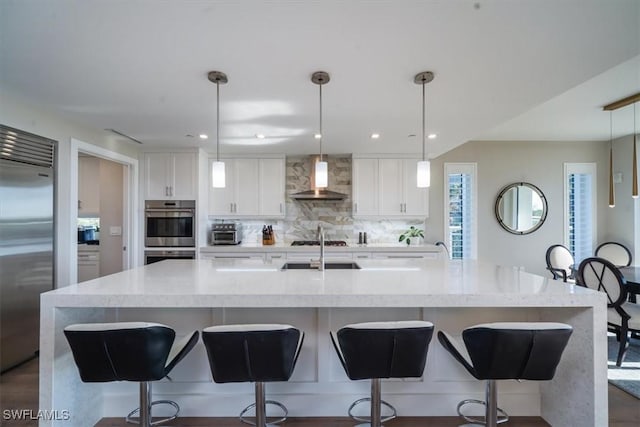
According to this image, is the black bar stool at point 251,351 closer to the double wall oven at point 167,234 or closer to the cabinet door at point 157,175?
the double wall oven at point 167,234

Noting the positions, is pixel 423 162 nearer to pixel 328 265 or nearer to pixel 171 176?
pixel 328 265

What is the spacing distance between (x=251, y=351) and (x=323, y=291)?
47 cm

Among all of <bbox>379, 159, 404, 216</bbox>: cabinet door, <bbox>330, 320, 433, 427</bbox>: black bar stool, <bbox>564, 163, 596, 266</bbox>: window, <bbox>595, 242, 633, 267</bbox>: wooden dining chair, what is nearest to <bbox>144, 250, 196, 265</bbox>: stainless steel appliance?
<bbox>379, 159, 404, 216</bbox>: cabinet door

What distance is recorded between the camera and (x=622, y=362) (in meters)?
2.75

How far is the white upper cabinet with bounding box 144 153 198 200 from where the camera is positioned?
4.28m

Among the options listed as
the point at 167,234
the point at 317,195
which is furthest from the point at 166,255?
the point at 317,195

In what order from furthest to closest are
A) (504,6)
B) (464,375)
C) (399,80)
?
(399,80) → (464,375) → (504,6)

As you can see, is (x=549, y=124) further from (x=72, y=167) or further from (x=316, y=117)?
(x=72, y=167)

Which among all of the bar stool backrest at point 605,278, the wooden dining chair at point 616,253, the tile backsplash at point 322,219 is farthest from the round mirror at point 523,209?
the bar stool backrest at point 605,278

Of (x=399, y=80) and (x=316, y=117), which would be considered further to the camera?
(x=316, y=117)

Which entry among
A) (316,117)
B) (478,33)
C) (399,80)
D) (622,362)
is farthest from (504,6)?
(622,362)

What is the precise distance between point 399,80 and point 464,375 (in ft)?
7.01

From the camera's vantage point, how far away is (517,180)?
5059mm

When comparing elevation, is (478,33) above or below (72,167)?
above
